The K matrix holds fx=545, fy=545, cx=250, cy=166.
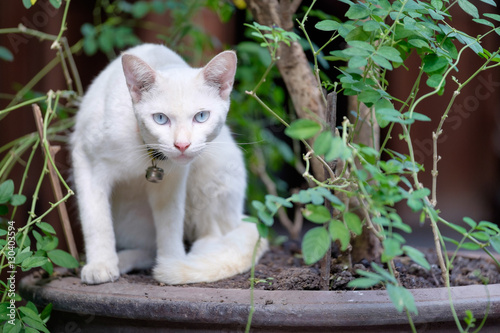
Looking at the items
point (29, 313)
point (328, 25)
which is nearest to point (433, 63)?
point (328, 25)

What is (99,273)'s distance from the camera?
1617 millimetres

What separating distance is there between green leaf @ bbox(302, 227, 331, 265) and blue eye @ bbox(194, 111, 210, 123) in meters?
0.59

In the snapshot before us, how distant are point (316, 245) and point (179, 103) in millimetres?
635

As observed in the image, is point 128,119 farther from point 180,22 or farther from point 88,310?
point 180,22

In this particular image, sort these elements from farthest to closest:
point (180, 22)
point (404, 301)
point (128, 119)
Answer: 1. point (180, 22)
2. point (128, 119)
3. point (404, 301)

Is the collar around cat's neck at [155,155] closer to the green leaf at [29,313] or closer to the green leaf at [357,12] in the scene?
the green leaf at [29,313]

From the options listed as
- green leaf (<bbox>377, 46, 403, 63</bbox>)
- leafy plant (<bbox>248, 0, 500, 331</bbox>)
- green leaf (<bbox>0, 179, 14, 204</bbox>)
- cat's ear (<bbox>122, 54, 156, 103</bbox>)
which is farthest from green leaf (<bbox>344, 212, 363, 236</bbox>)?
green leaf (<bbox>0, 179, 14, 204</bbox>)

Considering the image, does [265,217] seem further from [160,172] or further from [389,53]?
[160,172]

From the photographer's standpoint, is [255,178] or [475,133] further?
[475,133]

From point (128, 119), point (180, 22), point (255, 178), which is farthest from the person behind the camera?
point (255, 178)

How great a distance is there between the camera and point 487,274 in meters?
1.70

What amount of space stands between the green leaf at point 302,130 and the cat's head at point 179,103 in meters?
0.50

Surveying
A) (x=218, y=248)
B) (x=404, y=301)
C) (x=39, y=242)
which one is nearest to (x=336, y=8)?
(x=218, y=248)

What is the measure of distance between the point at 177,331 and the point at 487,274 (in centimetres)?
99
